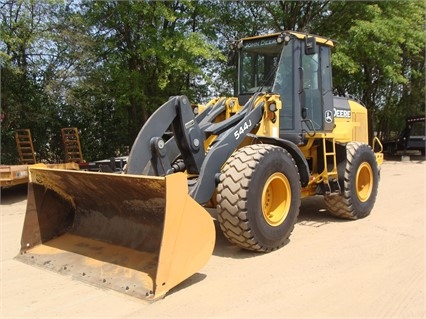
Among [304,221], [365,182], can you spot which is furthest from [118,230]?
[365,182]

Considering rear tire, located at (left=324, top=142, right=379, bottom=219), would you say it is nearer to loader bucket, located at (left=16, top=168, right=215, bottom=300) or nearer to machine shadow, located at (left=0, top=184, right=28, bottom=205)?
loader bucket, located at (left=16, top=168, right=215, bottom=300)

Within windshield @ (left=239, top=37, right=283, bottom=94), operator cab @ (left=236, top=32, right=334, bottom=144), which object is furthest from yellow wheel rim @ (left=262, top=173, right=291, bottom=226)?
windshield @ (left=239, top=37, right=283, bottom=94)

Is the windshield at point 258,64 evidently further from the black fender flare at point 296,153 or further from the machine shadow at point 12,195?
the machine shadow at point 12,195

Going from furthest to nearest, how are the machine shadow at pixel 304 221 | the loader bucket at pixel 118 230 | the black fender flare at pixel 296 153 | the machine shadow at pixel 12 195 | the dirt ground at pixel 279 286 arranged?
the machine shadow at pixel 12 195 → the black fender flare at pixel 296 153 → the machine shadow at pixel 304 221 → the loader bucket at pixel 118 230 → the dirt ground at pixel 279 286

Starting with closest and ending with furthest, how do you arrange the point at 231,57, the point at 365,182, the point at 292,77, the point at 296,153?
the point at 296,153 → the point at 292,77 → the point at 231,57 → the point at 365,182

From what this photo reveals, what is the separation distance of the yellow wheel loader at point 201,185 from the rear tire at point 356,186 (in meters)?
0.02

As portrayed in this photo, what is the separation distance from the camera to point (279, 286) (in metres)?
3.87

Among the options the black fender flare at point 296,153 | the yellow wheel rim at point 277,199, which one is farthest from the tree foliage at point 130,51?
the yellow wheel rim at point 277,199

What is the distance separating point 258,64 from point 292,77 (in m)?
0.57

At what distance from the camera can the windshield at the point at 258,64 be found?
19.2 ft

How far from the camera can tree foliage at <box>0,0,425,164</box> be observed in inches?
445

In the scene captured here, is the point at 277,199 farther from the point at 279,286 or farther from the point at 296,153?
the point at 279,286

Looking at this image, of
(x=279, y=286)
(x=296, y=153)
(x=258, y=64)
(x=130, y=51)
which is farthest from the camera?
(x=130, y=51)

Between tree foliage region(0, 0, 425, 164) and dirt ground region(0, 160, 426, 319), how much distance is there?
6.02m
